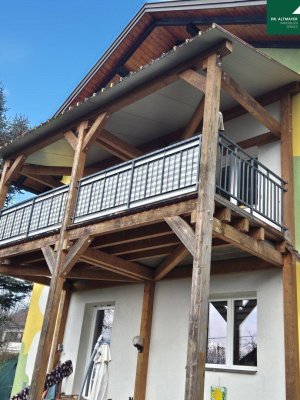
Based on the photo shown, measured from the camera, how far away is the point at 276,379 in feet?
23.0

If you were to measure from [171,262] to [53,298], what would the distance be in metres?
2.25

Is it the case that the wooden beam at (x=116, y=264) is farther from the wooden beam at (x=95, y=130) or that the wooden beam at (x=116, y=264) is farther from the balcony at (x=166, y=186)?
the wooden beam at (x=95, y=130)

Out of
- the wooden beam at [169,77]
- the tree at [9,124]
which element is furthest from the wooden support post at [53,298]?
the tree at [9,124]

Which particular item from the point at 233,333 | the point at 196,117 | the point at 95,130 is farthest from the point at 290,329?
the point at 95,130

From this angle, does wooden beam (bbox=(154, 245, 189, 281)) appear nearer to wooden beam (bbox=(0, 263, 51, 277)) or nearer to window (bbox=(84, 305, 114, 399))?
window (bbox=(84, 305, 114, 399))

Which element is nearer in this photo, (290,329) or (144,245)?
(290,329)

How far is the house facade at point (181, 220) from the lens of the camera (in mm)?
6676

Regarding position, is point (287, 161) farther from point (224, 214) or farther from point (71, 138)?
point (71, 138)

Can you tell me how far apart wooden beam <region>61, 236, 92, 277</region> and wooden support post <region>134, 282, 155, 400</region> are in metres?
2.16

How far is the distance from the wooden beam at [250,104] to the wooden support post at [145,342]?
4015 mm

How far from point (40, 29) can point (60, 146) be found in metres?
54.6

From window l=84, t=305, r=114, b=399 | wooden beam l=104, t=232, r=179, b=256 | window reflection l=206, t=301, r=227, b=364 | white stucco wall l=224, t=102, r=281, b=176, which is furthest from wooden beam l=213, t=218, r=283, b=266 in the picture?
window l=84, t=305, r=114, b=399

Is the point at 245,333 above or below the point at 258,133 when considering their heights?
below

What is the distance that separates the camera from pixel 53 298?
7730mm
